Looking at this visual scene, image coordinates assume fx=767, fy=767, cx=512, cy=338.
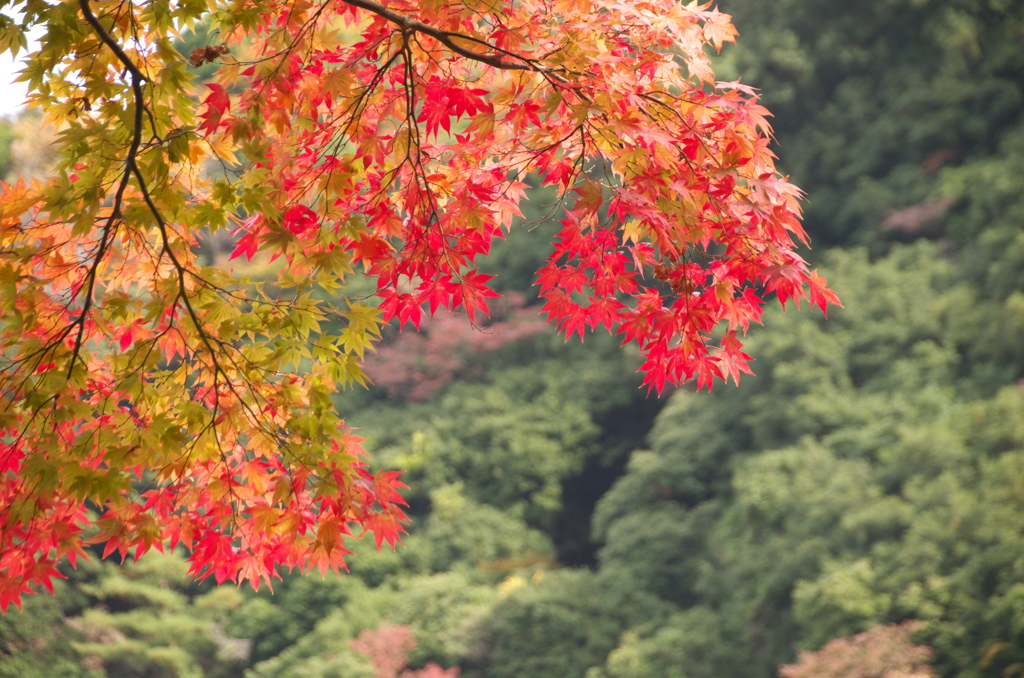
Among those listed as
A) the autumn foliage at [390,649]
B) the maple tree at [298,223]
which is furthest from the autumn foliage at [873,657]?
the maple tree at [298,223]

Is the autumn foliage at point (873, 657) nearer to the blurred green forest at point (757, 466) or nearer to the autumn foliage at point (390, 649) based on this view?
the blurred green forest at point (757, 466)

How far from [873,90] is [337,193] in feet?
24.8

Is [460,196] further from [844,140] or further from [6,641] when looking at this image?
[844,140]

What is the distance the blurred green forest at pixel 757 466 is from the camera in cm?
423

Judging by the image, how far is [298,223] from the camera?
5.66ft

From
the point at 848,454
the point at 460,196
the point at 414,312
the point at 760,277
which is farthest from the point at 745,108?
the point at 848,454

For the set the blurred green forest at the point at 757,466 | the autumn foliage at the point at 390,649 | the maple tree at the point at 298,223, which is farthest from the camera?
the autumn foliage at the point at 390,649

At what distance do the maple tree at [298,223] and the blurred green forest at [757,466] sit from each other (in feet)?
5.31

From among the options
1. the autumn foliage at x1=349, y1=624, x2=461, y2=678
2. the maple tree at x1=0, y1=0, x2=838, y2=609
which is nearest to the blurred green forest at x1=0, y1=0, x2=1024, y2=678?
the autumn foliage at x1=349, y1=624, x2=461, y2=678

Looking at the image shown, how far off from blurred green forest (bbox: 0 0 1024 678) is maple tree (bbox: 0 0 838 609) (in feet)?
5.31

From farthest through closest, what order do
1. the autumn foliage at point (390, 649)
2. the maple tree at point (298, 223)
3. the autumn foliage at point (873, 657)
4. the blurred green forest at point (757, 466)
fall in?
the autumn foliage at point (390, 649) < the blurred green forest at point (757, 466) < the autumn foliage at point (873, 657) < the maple tree at point (298, 223)

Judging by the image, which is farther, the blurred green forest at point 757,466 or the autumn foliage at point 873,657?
the blurred green forest at point 757,466

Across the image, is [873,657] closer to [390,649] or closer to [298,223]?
[390,649]

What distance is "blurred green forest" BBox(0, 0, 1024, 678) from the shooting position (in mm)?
4234
